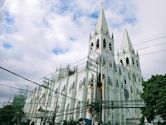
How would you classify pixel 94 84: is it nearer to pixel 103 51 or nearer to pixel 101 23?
pixel 103 51

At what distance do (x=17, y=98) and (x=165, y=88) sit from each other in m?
53.9

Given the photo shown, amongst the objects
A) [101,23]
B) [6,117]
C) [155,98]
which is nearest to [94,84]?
[155,98]

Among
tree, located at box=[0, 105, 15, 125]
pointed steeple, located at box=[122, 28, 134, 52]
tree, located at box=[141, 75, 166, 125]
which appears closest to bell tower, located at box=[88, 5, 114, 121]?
pointed steeple, located at box=[122, 28, 134, 52]

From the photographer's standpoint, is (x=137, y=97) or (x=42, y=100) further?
(x=42, y=100)

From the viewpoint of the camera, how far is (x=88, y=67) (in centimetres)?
3638

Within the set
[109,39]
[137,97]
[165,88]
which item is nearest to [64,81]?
[109,39]

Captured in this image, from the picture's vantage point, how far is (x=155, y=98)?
18859 millimetres

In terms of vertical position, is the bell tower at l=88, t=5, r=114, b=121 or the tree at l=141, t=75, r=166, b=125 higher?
the bell tower at l=88, t=5, r=114, b=121

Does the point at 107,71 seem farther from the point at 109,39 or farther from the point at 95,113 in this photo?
the point at 95,113

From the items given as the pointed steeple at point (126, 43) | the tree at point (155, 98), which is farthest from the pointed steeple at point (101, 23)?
the tree at point (155, 98)

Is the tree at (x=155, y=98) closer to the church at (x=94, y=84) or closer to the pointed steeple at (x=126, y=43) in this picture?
the church at (x=94, y=84)

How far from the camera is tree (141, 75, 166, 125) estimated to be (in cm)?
1781

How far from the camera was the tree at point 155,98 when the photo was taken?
17812mm

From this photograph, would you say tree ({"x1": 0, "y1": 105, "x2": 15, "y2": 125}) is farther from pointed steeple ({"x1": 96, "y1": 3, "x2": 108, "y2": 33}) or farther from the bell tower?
pointed steeple ({"x1": 96, "y1": 3, "x2": 108, "y2": 33})
